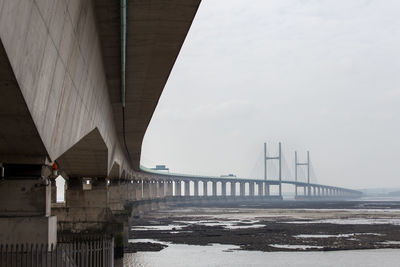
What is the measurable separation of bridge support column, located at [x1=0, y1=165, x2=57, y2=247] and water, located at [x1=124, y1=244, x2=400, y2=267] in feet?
68.6

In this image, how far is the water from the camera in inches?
1377

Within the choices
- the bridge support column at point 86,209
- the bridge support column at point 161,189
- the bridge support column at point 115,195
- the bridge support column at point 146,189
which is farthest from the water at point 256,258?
the bridge support column at point 161,189

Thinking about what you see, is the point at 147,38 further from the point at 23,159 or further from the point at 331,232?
the point at 331,232

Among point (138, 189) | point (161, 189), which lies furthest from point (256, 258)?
point (161, 189)

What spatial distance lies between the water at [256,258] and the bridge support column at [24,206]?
20.9 m

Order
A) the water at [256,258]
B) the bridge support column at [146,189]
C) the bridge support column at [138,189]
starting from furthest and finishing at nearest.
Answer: the bridge support column at [146,189] → the bridge support column at [138,189] → the water at [256,258]

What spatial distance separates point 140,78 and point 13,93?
1116 cm

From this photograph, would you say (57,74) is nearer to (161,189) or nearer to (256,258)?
(256,258)

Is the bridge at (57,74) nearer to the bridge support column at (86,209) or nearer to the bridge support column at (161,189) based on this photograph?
the bridge support column at (86,209)

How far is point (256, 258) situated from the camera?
124ft

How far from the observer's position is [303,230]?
203 ft

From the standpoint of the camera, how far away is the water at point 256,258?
3497 centimetres

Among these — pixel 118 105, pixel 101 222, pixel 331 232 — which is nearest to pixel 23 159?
pixel 118 105

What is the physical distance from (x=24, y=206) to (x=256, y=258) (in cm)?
2497
